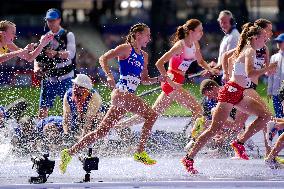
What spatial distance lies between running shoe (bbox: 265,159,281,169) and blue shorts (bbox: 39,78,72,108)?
156 inches

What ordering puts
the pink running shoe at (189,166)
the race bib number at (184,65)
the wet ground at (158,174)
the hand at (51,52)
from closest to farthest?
the wet ground at (158,174), the pink running shoe at (189,166), the race bib number at (184,65), the hand at (51,52)

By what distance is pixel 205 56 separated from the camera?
1393 inches

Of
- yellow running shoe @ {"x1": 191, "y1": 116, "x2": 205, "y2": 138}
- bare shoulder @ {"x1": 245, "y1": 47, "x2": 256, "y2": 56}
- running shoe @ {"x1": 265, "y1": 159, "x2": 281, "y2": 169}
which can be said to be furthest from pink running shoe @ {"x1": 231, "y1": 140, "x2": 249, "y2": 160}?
bare shoulder @ {"x1": 245, "y1": 47, "x2": 256, "y2": 56}

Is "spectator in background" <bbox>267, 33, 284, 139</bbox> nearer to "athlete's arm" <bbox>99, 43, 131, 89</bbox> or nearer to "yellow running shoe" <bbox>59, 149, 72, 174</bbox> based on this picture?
"athlete's arm" <bbox>99, 43, 131, 89</bbox>

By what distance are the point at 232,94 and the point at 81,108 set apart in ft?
9.68

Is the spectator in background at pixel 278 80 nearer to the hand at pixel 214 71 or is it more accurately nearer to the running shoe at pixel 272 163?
the hand at pixel 214 71

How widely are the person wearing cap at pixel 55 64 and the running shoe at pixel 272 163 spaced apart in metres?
3.94

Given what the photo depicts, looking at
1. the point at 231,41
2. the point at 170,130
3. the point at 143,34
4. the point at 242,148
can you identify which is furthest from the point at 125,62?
the point at 170,130

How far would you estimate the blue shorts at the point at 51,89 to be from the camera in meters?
16.6

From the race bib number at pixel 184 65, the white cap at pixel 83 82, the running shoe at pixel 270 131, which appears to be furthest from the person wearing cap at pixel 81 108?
the running shoe at pixel 270 131

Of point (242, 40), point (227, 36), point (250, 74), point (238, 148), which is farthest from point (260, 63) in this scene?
point (227, 36)

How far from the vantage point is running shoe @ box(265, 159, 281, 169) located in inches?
533

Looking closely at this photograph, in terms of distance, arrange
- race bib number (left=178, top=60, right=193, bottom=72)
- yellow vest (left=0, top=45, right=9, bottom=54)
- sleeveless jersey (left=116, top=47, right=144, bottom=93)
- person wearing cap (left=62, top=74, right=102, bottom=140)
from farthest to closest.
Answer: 1. person wearing cap (left=62, top=74, right=102, bottom=140)
2. race bib number (left=178, top=60, right=193, bottom=72)
3. yellow vest (left=0, top=45, right=9, bottom=54)
4. sleeveless jersey (left=116, top=47, right=144, bottom=93)

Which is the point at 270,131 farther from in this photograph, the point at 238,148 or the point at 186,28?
the point at 186,28
